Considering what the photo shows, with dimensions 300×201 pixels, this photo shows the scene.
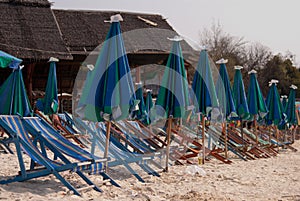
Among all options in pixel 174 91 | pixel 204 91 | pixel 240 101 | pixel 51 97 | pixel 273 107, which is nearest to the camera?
pixel 174 91

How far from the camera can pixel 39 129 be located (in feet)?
17.4

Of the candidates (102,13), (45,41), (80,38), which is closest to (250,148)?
(45,41)

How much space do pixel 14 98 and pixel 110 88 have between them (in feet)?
7.96

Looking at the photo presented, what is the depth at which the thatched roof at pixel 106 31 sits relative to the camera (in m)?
15.5

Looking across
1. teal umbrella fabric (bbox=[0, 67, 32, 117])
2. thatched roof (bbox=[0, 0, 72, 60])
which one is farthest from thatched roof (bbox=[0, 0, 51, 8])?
teal umbrella fabric (bbox=[0, 67, 32, 117])

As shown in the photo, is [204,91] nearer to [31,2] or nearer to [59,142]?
[59,142]

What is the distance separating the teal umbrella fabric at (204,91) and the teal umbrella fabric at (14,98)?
2908mm

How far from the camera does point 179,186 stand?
5.41 m

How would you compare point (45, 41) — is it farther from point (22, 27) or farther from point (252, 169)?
point (252, 169)

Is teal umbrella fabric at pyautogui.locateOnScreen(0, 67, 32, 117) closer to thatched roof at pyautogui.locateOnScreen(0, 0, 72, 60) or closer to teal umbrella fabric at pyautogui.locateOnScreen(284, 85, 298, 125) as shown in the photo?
thatched roof at pyautogui.locateOnScreen(0, 0, 72, 60)

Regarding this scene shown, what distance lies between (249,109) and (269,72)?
79.7 feet

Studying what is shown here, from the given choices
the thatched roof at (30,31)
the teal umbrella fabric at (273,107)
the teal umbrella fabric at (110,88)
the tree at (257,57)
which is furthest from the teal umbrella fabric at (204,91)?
the tree at (257,57)

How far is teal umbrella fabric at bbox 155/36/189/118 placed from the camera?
6.40m

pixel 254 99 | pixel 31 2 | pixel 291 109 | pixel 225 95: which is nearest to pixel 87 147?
pixel 225 95
